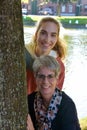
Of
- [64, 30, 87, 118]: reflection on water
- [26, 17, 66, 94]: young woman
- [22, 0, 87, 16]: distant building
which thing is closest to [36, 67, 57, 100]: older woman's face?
[26, 17, 66, 94]: young woman

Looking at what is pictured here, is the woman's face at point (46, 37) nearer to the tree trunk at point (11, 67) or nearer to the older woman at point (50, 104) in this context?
the older woman at point (50, 104)

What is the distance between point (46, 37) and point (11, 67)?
1016 millimetres

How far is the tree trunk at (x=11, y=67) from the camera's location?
275 cm

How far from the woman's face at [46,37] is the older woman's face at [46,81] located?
624 mm

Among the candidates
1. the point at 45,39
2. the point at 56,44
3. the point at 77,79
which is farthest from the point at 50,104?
the point at 77,79

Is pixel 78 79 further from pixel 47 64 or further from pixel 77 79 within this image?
pixel 47 64

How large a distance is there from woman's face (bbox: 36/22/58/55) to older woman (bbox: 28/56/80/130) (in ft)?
1.93

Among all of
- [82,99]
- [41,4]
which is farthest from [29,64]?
[41,4]

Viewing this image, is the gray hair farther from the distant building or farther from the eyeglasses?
the distant building

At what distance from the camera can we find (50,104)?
3152 mm

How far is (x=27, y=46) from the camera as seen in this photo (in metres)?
3.83

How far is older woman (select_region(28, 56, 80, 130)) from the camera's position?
123 inches

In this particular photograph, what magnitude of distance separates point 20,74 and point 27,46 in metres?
0.99

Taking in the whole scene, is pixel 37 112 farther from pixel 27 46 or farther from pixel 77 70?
pixel 77 70
